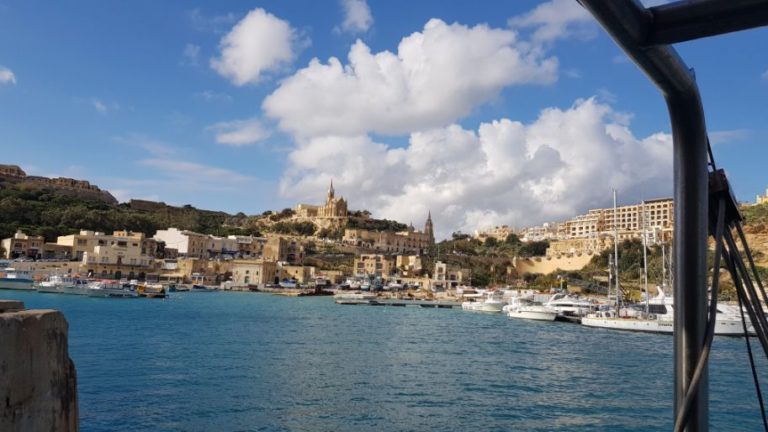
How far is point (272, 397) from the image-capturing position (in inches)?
539

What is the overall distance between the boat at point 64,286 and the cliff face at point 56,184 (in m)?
53.7

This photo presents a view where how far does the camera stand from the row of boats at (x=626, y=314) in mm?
31123

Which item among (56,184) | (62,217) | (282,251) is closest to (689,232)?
(282,251)

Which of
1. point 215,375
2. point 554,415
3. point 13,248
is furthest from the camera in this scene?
point 13,248

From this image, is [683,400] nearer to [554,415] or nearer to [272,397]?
[554,415]

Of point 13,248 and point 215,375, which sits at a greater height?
point 13,248

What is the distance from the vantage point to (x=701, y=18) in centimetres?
174

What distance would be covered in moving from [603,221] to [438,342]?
352 feet

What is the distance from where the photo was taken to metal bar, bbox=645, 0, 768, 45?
5.49ft

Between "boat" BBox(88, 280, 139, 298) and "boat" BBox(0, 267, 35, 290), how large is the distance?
25.3ft

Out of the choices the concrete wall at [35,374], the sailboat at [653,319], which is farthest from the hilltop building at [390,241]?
the concrete wall at [35,374]

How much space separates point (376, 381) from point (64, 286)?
1949 inches

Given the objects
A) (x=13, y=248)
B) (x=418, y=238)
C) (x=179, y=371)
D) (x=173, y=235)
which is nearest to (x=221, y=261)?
(x=173, y=235)

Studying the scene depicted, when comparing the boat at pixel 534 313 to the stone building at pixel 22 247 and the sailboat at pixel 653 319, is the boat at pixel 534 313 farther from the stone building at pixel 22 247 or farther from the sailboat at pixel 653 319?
the stone building at pixel 22 247
